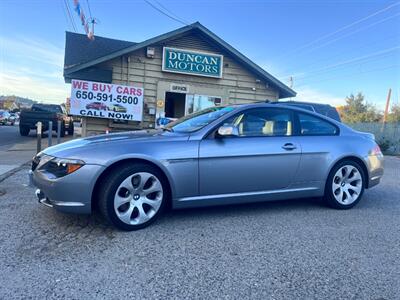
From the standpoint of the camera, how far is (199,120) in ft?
13.6

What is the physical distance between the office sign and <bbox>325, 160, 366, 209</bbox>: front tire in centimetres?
748

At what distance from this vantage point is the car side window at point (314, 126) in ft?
14.1

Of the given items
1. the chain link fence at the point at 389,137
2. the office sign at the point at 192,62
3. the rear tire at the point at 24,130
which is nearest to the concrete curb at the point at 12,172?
the office sign at the point at 192,62

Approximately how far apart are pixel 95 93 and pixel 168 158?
7.11 m

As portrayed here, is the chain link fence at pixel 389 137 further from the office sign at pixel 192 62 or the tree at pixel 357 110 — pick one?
the tree at pixel 357 110

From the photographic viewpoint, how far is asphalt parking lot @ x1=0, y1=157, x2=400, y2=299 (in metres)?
2.32

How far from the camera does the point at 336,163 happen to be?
4.35m

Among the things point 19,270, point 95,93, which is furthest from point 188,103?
point 19,270

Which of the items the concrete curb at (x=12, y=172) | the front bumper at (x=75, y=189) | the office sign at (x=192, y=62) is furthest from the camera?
the office sign at (x=192, y=62)

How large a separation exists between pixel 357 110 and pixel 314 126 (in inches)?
2102

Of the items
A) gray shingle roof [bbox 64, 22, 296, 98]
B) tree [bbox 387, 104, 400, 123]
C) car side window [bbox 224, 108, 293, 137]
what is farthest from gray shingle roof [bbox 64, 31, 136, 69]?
tree [bbox 387, 104, 400, 123]

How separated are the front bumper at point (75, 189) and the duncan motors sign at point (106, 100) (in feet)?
22.7

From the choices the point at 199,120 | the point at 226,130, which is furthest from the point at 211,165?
the point at 199,120

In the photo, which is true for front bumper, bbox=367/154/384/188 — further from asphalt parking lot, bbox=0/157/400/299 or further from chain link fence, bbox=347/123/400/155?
chain link fence, bbox=347/123/400/155
